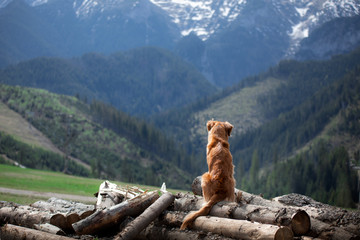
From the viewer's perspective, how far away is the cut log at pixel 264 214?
8.43m

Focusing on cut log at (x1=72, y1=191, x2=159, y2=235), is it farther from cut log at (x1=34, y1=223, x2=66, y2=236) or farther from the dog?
the dog

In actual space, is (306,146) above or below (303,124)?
below

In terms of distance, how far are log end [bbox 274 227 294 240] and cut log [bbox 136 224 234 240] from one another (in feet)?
4.32

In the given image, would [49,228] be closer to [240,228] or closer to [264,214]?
[240,228]

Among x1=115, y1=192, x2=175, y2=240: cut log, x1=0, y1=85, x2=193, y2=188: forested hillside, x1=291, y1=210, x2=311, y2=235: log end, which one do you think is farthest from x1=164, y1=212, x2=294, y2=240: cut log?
x1=0, y1=85, x2=193, y2=188: forested hillside

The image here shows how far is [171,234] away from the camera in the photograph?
31.7ft

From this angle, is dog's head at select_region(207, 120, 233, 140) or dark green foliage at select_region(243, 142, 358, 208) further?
dark green foliage at select_region(243, 142, 358, 208)

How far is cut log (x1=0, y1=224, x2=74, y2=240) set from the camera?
9.38 metres

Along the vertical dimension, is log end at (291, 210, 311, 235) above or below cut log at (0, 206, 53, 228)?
above

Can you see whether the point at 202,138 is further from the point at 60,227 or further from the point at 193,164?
the point at 60,227

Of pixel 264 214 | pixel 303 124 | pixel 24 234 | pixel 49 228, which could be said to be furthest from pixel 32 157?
pixel 303 124

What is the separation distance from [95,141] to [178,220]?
9288 cm

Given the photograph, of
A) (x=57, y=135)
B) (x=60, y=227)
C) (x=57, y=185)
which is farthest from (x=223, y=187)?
(x=57, y=135)

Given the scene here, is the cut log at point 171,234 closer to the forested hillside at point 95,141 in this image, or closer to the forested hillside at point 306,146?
the forested hillside at point 306,146
